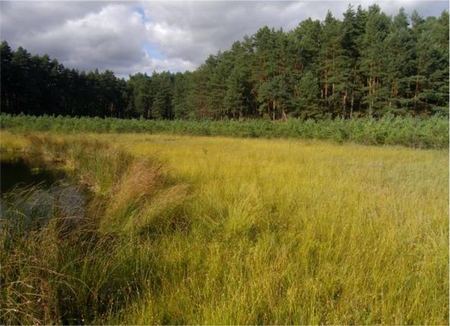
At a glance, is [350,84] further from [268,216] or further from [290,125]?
[268,216]

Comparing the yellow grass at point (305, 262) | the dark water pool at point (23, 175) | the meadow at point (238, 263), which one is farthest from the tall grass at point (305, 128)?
the meadow at point (238, 263)

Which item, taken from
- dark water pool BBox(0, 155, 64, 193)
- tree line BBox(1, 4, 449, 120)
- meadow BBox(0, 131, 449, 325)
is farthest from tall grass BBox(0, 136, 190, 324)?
tree line BBox(1, 4, 449, 120)

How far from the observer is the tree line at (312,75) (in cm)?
3209

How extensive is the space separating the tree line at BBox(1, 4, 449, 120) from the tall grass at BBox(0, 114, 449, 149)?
9277mm

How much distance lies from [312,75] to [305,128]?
15.5 metres

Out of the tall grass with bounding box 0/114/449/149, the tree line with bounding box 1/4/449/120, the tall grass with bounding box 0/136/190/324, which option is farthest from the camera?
the tree line with bounding box 1/4/449/120

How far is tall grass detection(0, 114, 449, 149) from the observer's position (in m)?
18.3

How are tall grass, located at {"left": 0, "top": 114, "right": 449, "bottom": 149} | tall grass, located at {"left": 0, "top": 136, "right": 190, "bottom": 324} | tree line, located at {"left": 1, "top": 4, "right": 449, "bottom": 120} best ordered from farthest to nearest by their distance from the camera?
tree line, located at {"left": 1, "top": 4, "right": 449, "bottom": 120}, tall grass, located at {"left": 0, "top": 114, "right": 449, "bottom": 149}, tall grass, located at {"left": 0, "top": 136, "right": 190, "bottom": 324}

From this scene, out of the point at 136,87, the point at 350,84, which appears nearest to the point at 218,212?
the point at 350,84

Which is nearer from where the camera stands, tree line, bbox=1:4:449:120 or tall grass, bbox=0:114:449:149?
tall grass, bbox=0:114:449:149

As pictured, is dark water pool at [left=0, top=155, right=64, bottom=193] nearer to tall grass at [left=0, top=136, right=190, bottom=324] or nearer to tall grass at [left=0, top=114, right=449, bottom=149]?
tall grass at [left=0, top=136, right=190, bottom=324]

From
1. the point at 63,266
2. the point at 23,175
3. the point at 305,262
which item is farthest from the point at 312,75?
the point at 63,266

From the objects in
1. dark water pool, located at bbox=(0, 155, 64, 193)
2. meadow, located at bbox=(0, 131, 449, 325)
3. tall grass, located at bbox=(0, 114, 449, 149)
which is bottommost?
dark water pool, located at bbox=(0, 155, 64, 193)

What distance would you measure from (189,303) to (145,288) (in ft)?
1.48
